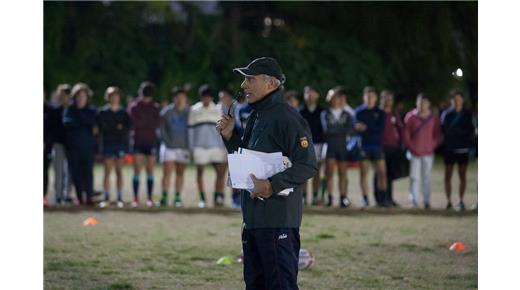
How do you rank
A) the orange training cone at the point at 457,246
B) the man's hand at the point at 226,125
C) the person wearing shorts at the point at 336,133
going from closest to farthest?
the man's hand at the point at 226,125, the orange training cone at the point at 457,246, the person wearing shorts at the point at 336,133

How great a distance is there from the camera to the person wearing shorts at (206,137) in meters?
16.1

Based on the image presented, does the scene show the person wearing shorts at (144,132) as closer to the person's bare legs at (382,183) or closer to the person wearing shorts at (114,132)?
the person wearing shorts at (114,132)

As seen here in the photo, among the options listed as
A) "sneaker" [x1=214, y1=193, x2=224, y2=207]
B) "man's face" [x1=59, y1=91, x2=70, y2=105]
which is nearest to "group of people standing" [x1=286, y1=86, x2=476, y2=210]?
"sneaker" [x1=214, y1=193, x2=224, y2=207]

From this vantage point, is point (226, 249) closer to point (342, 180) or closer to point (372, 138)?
point (342, 180)

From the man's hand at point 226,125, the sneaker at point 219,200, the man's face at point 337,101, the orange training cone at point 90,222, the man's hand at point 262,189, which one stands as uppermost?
the man's face at point 337,101

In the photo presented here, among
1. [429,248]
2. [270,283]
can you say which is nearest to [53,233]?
[429,248]

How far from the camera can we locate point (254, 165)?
6.69 metres

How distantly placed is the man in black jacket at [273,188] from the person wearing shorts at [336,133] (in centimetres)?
906

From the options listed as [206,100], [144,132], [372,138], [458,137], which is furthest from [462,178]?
[144,132]

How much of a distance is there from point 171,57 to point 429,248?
28.6 m

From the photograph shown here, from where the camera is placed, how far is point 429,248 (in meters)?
11.7

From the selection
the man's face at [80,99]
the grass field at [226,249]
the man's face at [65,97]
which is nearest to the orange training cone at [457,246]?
the grass field at [226,249]

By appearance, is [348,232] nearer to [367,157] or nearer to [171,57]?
[367,157]

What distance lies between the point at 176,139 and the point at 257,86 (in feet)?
31.0
